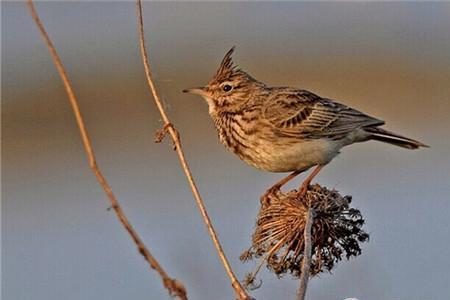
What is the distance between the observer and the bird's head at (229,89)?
25.0 ft

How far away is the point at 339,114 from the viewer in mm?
7582

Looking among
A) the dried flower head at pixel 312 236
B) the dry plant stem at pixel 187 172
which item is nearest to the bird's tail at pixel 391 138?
the dried flower head at pixel 312 236

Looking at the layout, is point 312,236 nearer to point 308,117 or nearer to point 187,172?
point 187,172

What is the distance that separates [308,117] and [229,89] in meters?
0.50

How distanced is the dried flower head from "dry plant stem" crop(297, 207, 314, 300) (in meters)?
0.08

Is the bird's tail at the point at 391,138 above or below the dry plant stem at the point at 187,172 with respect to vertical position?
above

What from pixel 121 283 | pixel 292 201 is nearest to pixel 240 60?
pixel 121 283

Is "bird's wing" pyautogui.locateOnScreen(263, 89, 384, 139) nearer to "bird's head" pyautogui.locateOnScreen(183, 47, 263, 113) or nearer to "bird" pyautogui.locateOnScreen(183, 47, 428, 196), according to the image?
"bird" pyautogui.locateOnScreen(183, 47, 428, 196)

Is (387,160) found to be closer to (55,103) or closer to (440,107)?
(440,107)

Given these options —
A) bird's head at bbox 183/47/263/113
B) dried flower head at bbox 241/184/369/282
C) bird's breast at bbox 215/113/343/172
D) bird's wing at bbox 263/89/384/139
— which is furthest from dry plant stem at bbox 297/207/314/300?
bird's head at bbox 183/47/263/113

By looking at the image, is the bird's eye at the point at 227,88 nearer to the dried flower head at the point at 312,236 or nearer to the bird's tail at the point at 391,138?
the bird's tail at the point at 391,138

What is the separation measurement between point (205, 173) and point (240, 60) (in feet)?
8.30

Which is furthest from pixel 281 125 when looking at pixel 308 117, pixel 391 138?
pixel 391 138

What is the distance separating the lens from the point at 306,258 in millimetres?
4934
